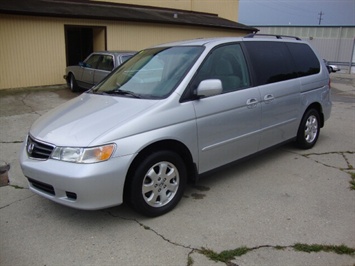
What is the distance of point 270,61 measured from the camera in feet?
16.3

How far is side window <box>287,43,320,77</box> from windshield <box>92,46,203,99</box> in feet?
6.63

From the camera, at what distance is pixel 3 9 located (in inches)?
450

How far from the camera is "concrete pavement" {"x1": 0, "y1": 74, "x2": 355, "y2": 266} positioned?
3.06m

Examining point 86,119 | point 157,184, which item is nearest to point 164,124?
point 157,184

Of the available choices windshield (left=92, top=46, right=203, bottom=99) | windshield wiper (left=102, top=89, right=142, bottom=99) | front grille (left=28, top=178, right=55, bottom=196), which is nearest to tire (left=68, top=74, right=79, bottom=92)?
windshield (left=92, top=46, right=203, bottom=99)

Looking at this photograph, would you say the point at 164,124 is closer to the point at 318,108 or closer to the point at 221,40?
the point at 221,40

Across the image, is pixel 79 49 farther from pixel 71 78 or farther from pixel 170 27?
pixel 71 78

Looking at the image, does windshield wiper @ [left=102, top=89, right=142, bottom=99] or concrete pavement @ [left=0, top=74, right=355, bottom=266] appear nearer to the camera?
concrete pavement @ [left=0, top=74, right=355, bottom=266]

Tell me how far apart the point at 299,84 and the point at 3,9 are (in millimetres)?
10139

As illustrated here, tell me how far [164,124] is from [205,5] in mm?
19594

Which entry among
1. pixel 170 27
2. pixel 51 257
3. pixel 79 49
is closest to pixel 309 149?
pixel 51 257

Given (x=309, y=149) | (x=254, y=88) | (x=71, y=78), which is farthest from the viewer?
(x=71, y=78)

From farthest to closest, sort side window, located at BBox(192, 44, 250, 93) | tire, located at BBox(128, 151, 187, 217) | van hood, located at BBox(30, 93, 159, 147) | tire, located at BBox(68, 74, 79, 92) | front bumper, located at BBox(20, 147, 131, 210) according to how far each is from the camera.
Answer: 1. tire, located at BBox(68, 74, 79, 92)
2. side window, located at BBox(192, 44, 250, 93)
3. tire, located at BBox(128, 151, 187, 217)
4. van hood, located at BBox(30, 93, 159, 147)
5. front bumper, located at BBox(20, 147, 131, 210)

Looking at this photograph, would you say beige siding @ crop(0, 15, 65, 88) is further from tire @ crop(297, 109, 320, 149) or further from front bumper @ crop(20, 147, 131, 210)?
tire @ crop(297, 109, 320, 149)
